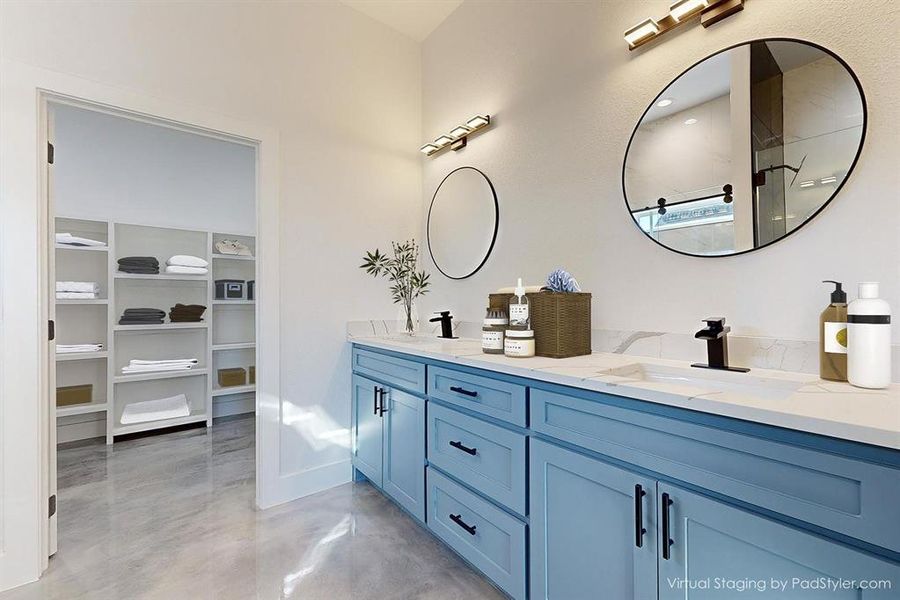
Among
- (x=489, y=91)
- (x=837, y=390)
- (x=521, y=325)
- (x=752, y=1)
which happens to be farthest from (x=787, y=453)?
(x=489, y=91)

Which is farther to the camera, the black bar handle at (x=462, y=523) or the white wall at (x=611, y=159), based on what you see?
the black bar handle at (x=462, y=523)

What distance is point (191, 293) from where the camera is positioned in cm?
387

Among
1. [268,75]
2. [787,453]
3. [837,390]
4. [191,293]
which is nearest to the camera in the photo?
[787,453]

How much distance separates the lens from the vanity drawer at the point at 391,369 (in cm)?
192

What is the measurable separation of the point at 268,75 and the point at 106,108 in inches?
32.1

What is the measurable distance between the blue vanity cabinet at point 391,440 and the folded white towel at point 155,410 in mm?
2010

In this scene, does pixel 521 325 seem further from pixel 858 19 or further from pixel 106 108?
pixel 106 108

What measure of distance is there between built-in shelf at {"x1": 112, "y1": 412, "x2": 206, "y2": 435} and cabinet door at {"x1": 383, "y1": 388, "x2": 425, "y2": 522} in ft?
7.89

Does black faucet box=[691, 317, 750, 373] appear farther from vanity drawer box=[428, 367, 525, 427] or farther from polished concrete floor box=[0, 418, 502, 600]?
polished concrete floor box=[0, 418, 502, 600]

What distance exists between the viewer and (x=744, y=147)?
1.37 meters

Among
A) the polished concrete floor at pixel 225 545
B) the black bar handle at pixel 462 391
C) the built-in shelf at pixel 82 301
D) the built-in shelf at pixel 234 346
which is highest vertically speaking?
the built-in shelf at pixel 82 301

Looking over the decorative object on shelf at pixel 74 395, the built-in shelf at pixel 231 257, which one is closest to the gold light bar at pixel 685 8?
the built-in shelf at pixel 231 257

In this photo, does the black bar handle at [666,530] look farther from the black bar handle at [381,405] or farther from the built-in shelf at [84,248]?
the built-in shelf at [84,248]

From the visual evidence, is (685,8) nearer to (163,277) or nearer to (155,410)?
(163,277)
